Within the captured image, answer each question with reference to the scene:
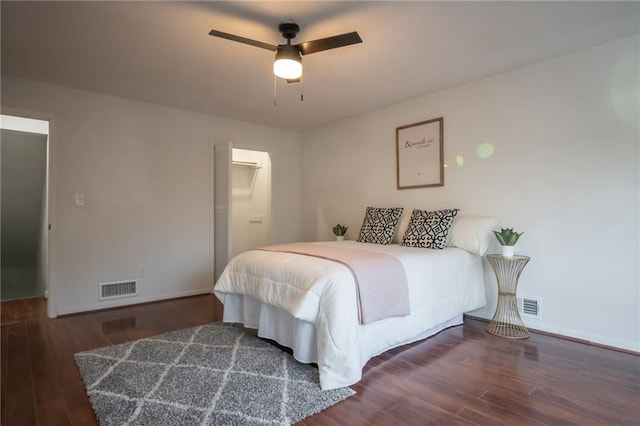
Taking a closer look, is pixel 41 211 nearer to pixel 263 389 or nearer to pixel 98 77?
pixel 98 77

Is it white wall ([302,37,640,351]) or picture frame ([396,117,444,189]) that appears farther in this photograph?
picture frame ([396,117,444,189])

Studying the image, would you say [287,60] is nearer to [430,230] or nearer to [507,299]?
[430,230]

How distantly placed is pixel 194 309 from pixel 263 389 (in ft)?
6.86

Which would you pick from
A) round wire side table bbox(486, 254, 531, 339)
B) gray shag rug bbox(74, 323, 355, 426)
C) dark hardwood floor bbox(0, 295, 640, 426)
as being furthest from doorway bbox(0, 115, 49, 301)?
round wire side table bbox(486, 254, 531, 339)

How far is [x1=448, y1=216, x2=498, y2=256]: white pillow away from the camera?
307cm

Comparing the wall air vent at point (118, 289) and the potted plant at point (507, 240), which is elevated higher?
the potted plant at point (507, 240)

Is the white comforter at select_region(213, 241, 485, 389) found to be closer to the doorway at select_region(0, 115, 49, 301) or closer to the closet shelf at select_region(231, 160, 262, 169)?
the closet shelf at select_region(231, 160, 262, 169)

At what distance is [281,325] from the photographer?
255 cm

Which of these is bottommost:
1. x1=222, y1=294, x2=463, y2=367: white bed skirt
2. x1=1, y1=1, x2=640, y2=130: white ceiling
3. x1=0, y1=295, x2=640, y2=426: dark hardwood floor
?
x1=0, y1=295, x2=640, y2=426: dark hardwood floor

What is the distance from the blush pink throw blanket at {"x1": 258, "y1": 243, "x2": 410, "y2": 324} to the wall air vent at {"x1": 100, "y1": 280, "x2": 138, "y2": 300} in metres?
2.63

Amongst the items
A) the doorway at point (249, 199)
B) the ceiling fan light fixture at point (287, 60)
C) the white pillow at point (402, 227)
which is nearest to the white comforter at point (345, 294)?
the white pillow at point (402, 227)

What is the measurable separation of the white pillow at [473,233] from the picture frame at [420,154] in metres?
0.64

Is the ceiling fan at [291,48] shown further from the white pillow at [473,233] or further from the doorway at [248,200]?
the doorway at [248,200]

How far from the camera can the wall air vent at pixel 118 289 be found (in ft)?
12.3
